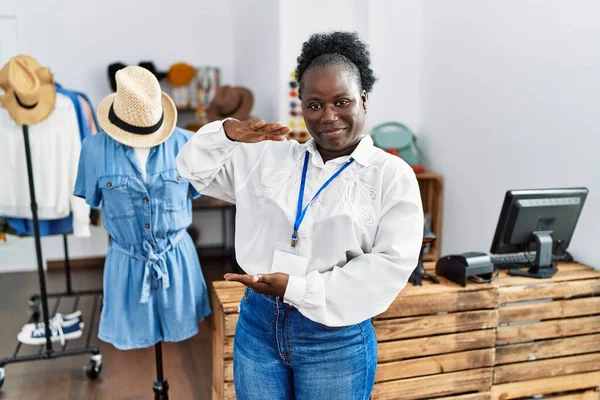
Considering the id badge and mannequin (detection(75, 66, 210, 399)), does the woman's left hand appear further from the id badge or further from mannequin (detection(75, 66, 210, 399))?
mannequin (detection(75, 66, 210, 399))

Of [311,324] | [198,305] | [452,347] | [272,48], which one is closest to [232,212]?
[272,48]

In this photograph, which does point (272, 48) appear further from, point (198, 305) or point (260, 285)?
point (260, 285)

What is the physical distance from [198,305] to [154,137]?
0.75 metres

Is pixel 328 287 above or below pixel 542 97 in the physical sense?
below

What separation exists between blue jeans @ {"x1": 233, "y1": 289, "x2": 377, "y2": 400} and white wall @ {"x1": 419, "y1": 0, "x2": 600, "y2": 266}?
1.83 metres

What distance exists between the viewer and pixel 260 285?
1.20m

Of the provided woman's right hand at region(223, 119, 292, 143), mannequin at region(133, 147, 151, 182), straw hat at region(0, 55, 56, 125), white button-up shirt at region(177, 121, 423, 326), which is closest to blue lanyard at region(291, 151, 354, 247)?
white button-up shirt at region(177, 121, 423, 326)

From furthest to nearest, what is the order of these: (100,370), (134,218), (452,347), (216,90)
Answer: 1. (216,90)
2. (100,370)
3. (452,347)
4. (134,218)

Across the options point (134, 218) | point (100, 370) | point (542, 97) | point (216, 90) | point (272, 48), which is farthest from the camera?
point (216, 90)

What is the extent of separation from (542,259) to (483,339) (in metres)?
0.49

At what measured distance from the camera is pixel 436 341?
2293 millimetres

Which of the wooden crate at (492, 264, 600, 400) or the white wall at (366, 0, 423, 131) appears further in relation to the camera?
the white wall at (366, 0, 423, 131)

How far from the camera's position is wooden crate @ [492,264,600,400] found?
2428 millimetres

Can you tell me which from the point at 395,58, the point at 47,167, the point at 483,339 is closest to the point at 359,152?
the point at 483,339
